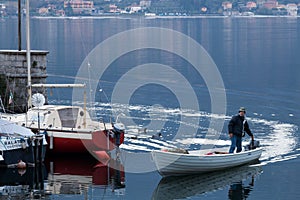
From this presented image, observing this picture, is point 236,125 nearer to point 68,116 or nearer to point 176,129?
point 68,116

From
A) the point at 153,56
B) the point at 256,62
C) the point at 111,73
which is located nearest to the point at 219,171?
the point at 111,73

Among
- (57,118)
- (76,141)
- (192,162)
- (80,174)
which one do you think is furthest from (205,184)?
(57,118)

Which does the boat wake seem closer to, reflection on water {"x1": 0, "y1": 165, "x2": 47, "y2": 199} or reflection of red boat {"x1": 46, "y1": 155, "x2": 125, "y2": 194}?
reflection of red boat {"x1": 46, "y1": 155, "x2": 125, "y2": 194}

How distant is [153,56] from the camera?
87812mm

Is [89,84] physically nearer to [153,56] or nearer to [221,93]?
[221,93]

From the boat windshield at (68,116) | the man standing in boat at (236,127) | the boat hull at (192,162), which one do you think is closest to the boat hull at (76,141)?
the boat windshield at (68,116)

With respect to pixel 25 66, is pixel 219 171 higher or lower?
lower

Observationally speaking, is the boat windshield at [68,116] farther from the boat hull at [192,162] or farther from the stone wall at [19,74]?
the stone wall at [19,74]

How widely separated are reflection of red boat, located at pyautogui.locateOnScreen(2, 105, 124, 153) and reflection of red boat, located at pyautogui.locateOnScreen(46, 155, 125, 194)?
0.49 m

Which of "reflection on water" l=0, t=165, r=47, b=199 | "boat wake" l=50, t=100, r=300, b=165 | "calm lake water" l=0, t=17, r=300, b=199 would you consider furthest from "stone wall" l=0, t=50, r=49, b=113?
"reflection on water" l=0, t=165, r=47, b=199

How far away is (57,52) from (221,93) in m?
46.1

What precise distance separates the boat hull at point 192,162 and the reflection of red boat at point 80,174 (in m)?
1.58

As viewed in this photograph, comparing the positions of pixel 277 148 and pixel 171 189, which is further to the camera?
pixel 277 148

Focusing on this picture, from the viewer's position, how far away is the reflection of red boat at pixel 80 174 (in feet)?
97.6
